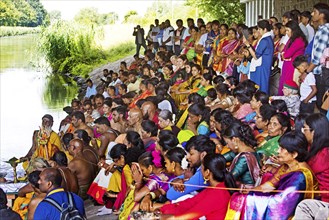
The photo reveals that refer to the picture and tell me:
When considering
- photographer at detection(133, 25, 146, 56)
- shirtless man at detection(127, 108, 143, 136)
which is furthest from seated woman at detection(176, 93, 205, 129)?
photographer at detection(133, 25, 146, 56)

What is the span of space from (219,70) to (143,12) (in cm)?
2588

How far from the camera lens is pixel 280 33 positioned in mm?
9398

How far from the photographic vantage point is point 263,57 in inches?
356

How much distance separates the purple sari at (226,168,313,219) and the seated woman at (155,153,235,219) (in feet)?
0.27

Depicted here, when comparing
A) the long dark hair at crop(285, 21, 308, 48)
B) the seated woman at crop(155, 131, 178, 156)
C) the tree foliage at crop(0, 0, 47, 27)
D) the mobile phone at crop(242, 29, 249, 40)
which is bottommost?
the tree foliage at crop(0, 0, 47, 27)

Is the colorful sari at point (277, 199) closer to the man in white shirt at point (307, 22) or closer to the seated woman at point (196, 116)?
the seated woman at point (196, 116)

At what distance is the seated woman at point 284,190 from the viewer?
4.57m

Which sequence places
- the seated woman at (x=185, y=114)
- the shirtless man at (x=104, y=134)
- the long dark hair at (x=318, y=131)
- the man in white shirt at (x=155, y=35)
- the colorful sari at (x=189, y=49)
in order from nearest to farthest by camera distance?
the long dark hair at (x=318, y=131), the shirtless man at (x=104, y=134), the seated woman at (x=185, y=114), the colorful sari at (x=189, y=49), the man in white shirt at (x=155, y=35)

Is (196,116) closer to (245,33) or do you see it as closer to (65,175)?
(65,175)

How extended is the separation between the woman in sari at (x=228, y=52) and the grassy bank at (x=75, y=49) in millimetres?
18831

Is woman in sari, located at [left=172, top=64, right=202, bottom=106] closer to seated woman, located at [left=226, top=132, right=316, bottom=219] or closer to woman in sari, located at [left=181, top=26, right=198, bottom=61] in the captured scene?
woman in sari, located at [left=181, top=26, right=198, bottom=61]

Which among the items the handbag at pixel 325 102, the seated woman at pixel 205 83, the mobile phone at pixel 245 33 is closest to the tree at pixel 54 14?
the mobile phone at pixel 245 33

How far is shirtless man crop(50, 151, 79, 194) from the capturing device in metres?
6.53

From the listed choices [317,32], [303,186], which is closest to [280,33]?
[317,32]
